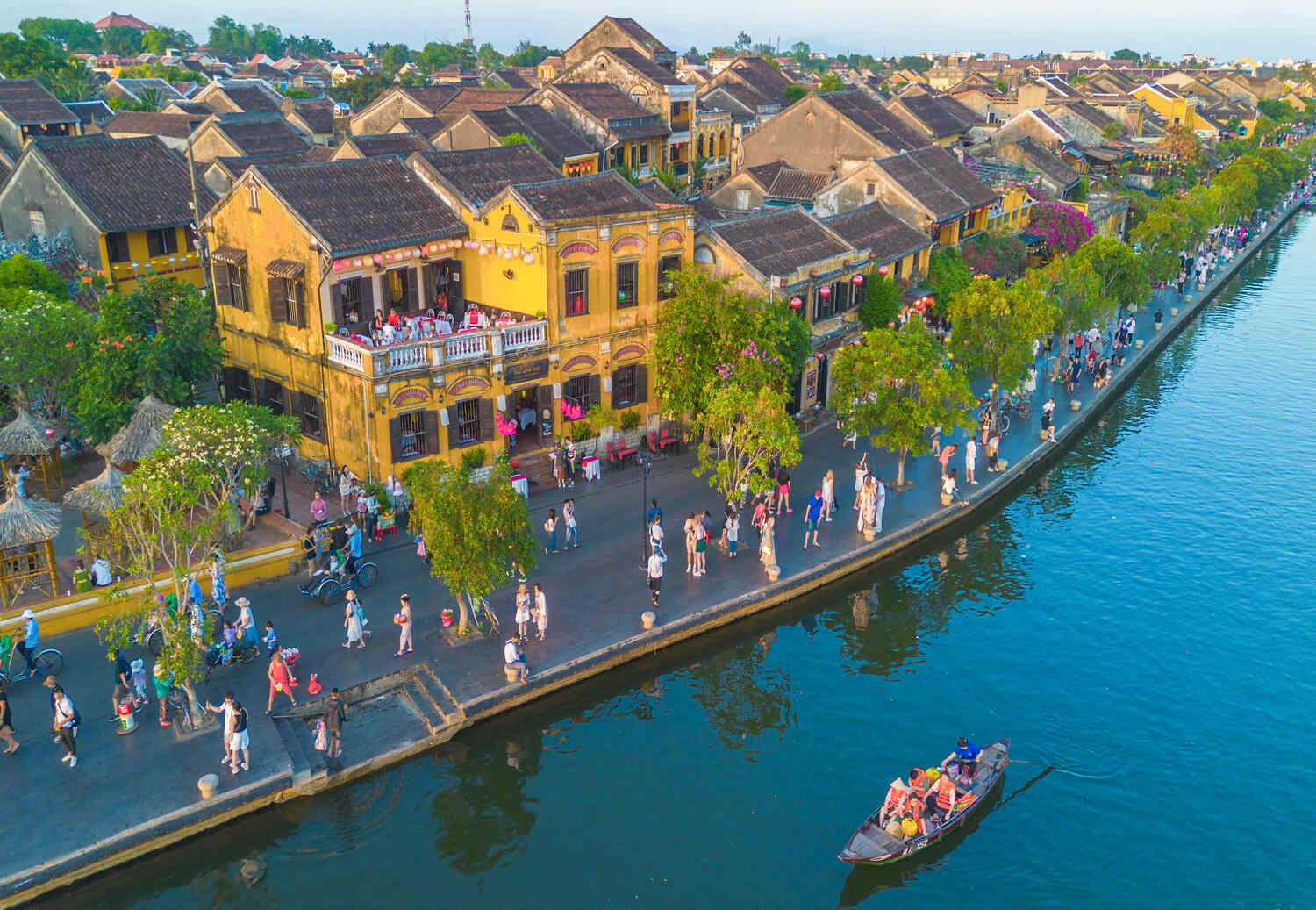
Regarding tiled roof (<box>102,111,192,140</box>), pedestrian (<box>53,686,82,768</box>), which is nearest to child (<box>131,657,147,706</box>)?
pedestrian (<box>53,686,82,768</box>)

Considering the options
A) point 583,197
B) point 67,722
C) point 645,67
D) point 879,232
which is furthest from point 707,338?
point 645,67

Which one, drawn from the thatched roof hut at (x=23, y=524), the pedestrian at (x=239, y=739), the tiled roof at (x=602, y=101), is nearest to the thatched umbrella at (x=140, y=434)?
the thatched roof hut at (x=23, y=524)

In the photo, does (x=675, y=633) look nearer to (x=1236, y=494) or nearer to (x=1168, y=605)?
(x=1168, y=605)

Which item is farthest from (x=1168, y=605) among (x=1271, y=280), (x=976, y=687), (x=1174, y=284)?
(x=1271, y=280)

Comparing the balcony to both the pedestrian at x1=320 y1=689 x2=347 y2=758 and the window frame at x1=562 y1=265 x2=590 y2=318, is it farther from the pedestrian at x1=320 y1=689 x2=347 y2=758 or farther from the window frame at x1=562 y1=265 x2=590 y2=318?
the pedestrian at x1=320 y1=689 x2=347 y2=758

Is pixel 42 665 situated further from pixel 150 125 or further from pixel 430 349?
pixel 150 125
